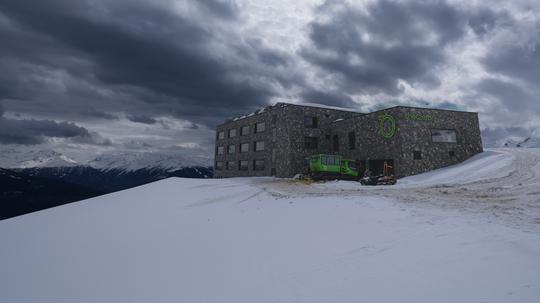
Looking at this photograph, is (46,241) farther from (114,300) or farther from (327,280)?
(327,280)

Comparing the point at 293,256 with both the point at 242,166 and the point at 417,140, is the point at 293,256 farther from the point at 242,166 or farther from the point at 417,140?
the point at 242,166

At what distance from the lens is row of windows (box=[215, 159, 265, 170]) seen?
43197mm

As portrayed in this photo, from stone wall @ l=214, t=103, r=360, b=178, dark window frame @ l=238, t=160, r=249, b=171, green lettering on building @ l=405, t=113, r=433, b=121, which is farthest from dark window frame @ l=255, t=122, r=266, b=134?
green lettering on building @ l=405, t=113, r=433, b=121

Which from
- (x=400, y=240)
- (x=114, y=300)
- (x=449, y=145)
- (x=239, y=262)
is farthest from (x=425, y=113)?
(x=114, y=300)

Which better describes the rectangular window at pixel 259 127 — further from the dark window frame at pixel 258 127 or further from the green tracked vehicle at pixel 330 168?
the green tracked vehicle at pixel 330 168

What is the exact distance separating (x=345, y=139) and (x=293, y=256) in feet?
105

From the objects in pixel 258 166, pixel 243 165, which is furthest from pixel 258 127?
pixel 243 165

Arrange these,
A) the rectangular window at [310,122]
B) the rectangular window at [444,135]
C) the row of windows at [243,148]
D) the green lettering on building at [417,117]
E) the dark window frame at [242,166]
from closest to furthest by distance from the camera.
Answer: the green lettering on building at [417,117] → the rectangular window at [444,135] → the rectangular window at [310,122] → the row of windows at [243,148] → the dark window frame at [242,166]

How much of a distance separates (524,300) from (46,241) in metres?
12.3

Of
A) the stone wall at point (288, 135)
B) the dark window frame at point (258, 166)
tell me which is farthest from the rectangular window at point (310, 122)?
the dark window frame at point (258, 166)

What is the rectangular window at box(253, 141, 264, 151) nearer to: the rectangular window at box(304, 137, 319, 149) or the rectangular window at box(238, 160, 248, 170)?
the rectangular window at box(238, 160, 248, 170)

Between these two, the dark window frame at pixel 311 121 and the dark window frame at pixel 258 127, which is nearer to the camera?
the dark window frame at pixel 311 121

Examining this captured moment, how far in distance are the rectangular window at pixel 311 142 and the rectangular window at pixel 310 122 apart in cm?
184

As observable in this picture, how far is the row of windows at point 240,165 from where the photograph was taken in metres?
43.2
